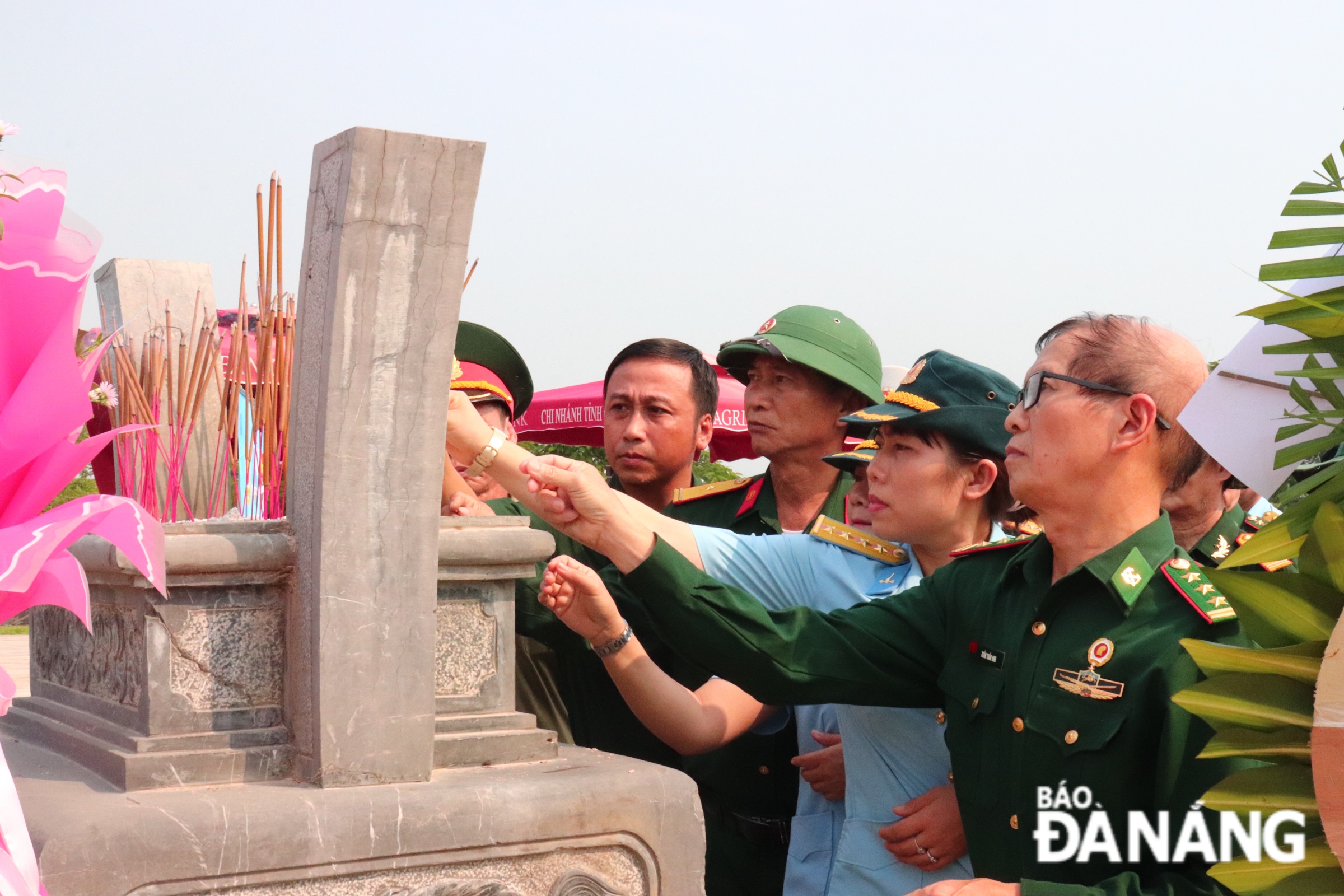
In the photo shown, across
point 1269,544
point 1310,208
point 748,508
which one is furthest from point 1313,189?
point 748,508

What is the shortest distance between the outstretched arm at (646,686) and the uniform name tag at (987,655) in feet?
2.24

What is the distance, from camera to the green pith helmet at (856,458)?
9.93 ft

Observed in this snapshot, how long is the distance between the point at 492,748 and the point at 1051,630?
1041 mm

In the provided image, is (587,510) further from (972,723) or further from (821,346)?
(821,346)

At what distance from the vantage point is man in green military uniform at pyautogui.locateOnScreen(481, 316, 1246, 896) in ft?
6.30

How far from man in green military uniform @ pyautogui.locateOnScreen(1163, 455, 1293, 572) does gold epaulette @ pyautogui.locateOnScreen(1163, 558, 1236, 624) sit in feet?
2.23

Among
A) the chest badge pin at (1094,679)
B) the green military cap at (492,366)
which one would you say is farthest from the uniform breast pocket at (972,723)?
the green military cap at (492,366)

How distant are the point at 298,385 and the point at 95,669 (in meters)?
0.66

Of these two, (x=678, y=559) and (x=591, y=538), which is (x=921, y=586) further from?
(x=591, y=538)

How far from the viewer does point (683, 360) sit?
399cm

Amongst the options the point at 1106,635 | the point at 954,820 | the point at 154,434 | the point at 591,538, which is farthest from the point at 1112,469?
the point at 154,434

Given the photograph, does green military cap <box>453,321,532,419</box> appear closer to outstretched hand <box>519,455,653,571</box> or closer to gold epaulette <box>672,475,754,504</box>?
gold epaulette <box>672,475,754,504</box>

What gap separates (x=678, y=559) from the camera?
228cm

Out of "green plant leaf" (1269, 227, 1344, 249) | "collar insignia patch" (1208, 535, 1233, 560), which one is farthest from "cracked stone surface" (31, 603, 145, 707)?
→ "collar insignia patch" (1208, 535, 1233, 560)
